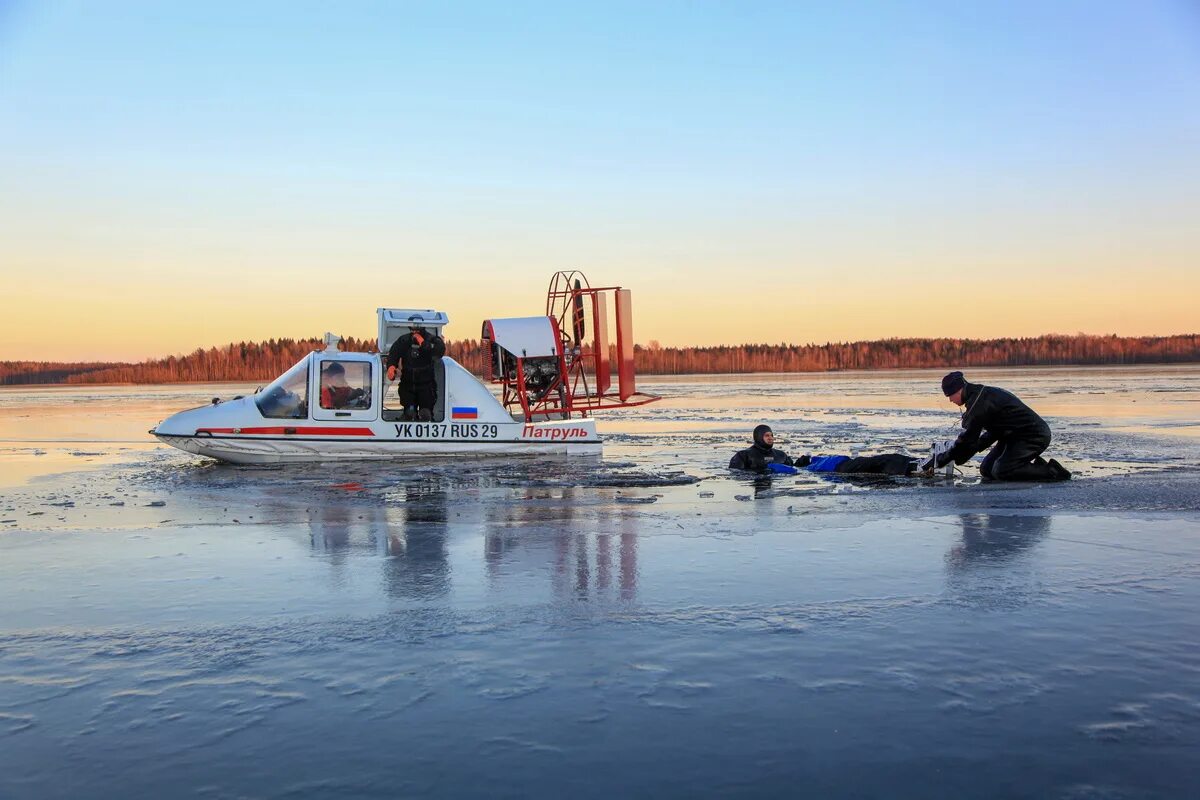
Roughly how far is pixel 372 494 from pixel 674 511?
151 inches

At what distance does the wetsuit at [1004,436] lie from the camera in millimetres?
11414

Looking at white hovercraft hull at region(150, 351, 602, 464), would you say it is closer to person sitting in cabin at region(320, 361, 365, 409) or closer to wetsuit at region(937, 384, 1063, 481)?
person sitting in cabin at region(320, 361, 365, 409)

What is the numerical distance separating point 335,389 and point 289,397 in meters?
0.69

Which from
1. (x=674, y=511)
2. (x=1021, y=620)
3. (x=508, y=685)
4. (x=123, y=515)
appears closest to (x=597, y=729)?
(x=508, y=685)

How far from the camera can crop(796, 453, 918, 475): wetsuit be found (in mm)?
12078

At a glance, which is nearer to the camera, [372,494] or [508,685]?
[508,685]

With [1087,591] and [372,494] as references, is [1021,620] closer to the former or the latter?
[1087,591]

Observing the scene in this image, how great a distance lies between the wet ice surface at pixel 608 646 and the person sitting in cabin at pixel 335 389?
465 centimetres

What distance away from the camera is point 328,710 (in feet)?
12.8

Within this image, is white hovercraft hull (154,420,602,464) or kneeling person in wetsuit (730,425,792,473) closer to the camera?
kneeling person in wetsuit (730,425,792,473)

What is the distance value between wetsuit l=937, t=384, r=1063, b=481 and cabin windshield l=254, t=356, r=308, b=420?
9149 millimetres

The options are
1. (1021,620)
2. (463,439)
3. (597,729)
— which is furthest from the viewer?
(463,439)

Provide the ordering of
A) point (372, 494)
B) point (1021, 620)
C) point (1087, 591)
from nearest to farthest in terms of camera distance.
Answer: point (1021, 620), point (1087, 591), point (372, 494)

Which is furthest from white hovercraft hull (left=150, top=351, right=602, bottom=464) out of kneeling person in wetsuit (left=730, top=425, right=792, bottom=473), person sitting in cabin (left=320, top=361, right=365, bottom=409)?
kneeling person in wetsuit (left=730, top=425, right=792, bottom=473)
